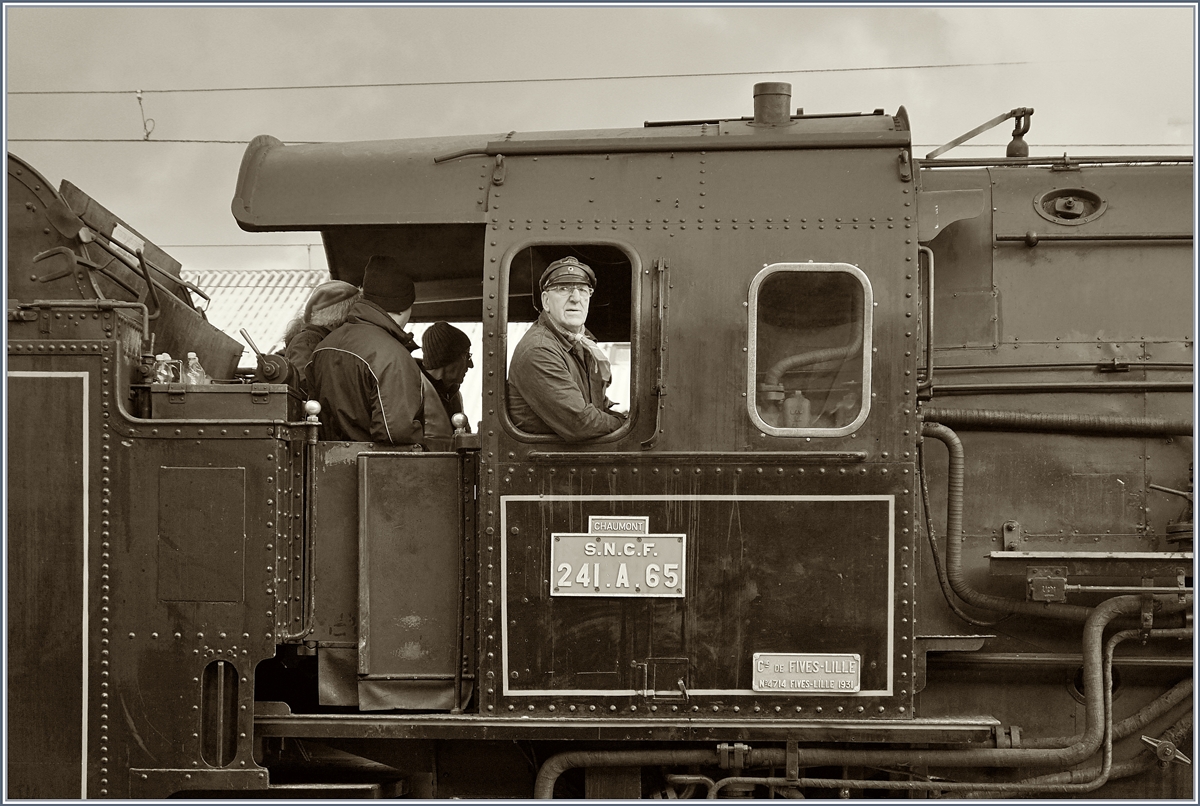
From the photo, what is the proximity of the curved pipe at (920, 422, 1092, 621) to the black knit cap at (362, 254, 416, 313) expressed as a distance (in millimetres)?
2318

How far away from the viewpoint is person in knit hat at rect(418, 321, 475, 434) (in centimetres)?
520

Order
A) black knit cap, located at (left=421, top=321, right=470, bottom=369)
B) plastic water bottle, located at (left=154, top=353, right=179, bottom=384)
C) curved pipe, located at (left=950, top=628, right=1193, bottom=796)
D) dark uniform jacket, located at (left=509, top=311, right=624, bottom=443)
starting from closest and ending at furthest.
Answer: dark uniform jacket, located at (left=509, top=311, right=624, bottom=443) → curved pipe, located at (left=950, top=628, right=1193, bottom=796) → plastic water bottle, located at (left=154, top=353, right=179, bottom=384) → black knit cap, located at (left=421, top=321, right=470, bottom=369)

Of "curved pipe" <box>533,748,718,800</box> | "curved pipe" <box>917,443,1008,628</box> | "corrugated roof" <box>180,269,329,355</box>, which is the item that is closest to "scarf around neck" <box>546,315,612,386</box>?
"curved pipe" <box>917,443,1008,628</box>

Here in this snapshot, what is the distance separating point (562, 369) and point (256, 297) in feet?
37.8

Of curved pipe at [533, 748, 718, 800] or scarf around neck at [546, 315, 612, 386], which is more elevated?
scarf around neck at [546, 315, 612, 386]

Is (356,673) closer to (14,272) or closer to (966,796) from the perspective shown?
(14,272)

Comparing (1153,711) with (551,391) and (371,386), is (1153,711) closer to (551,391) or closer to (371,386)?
(551,391)

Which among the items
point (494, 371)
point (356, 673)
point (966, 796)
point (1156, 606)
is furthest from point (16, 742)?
point (1156, 606)

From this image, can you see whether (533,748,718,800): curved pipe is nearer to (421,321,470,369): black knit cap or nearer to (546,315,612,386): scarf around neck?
(546,315,612,386): scarf around neck

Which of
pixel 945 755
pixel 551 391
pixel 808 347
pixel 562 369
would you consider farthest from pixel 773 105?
pixel 945 755

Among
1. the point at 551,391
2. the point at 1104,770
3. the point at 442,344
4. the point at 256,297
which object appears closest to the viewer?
the point at 551,391

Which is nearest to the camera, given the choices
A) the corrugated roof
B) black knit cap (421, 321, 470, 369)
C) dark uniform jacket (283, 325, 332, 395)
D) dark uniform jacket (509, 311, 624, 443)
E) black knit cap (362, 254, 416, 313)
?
dark uniform jacket (509, 311, 624, 443)

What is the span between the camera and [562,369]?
4184 millimetres

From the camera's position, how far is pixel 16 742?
13.7 ft
